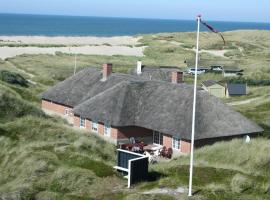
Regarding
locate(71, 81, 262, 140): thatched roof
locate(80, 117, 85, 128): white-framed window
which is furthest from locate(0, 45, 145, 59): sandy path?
locate(71, 81, 262, 140): thatched roof

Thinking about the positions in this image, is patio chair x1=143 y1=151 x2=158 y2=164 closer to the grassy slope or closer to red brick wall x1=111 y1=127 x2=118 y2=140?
the grassy slope

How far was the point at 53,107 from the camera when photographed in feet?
150

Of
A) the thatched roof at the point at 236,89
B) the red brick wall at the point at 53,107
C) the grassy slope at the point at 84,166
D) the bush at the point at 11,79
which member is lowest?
the thatched roof at the point at 236,89

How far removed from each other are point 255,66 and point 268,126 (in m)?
60.5

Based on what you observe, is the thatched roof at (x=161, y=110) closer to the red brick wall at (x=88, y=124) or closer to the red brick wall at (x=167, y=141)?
the red brick wall at (x=167, y=141)

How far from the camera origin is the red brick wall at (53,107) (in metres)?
44.8

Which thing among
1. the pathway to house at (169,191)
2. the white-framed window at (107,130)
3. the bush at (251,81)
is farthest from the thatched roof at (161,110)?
the bush at (251,81)

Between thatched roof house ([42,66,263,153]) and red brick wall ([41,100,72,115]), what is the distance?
10.1 ft

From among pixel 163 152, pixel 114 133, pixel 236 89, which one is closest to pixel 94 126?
pixel 114 133

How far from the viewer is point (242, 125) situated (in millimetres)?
35562

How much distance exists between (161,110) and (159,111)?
16 centimetres

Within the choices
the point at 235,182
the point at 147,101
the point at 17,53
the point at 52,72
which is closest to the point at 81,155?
the point at 235,182

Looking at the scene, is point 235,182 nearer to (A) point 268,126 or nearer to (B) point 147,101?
(B) point 147,101

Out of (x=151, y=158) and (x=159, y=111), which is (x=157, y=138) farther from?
(x=151, y=158)
